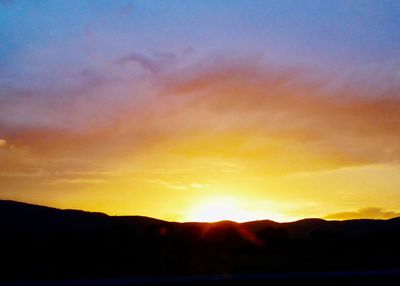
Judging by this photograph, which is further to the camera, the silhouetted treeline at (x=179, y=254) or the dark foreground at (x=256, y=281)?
the silhouetted treeline at (x=179, y=254)

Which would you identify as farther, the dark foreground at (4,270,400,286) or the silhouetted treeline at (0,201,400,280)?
the silhouetted treeline at (0,201,400,280)

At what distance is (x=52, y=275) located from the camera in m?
31.4

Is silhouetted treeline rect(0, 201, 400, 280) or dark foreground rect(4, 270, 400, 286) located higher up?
silhouetted treeline rect(0, 201, 400, 280)

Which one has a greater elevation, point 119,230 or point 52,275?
point 119,230

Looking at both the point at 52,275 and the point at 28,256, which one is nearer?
the point at 52,275

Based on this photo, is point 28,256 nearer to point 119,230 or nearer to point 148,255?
point 148,255

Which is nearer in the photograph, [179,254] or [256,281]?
[256,281]

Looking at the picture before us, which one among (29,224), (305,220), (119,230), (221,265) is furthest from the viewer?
(305,220)

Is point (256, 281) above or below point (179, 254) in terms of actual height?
below

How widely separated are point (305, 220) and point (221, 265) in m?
100.0

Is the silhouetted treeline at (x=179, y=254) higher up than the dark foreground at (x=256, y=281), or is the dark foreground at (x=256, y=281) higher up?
the silhouetted treeline at (x=179, y=254)

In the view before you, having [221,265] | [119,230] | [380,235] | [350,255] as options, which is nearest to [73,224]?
[119,230]

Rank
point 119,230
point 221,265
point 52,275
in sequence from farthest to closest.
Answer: point 119,230
point 221,265
point 52,275

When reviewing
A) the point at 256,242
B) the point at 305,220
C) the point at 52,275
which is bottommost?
the point at 52,275
